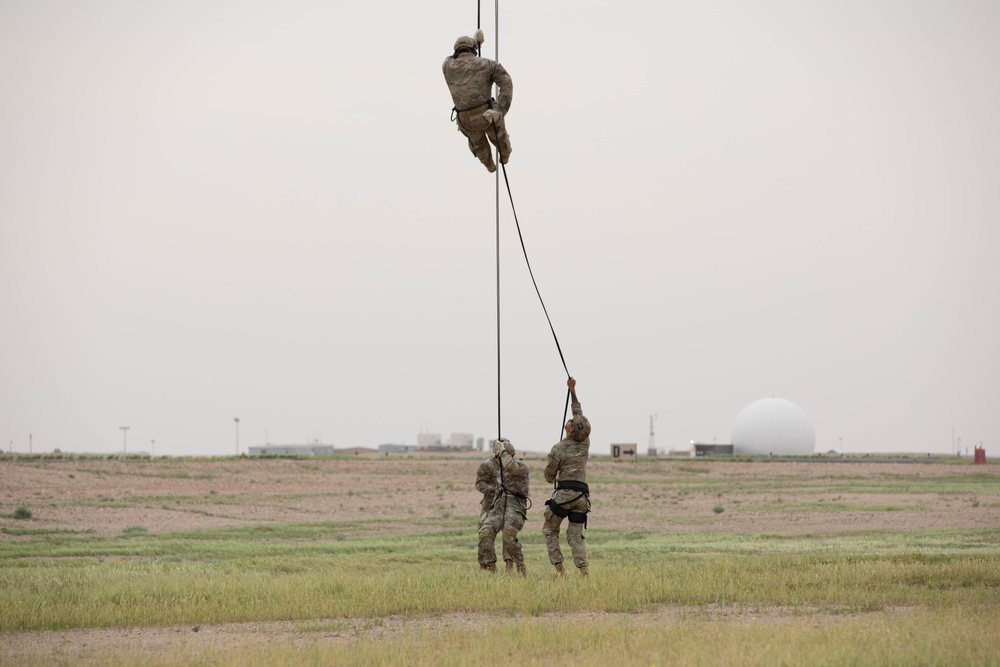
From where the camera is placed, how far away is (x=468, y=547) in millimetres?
24797

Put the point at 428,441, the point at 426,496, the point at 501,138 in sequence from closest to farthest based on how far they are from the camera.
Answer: the point at 501,138, the point at 426,496, the point at 428,441

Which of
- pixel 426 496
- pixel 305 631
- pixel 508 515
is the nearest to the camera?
pixel 305 631

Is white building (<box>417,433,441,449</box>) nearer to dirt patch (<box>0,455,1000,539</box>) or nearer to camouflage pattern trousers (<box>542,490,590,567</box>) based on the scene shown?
dirt patch (<box>0,455,1000,539</box>)

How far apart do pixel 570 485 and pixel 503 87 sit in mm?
6239

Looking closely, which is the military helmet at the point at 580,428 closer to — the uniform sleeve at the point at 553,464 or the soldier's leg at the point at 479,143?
the uniform sleeve at the point at 553,464

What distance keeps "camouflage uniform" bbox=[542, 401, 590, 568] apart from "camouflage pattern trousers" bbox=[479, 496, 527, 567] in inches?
31.3

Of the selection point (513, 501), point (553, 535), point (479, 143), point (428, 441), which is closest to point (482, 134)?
point (479, 143)

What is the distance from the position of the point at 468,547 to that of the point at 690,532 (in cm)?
833

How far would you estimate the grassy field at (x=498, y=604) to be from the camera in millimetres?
10711

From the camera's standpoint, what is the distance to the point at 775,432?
101m

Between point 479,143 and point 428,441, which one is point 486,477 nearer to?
point 479,143

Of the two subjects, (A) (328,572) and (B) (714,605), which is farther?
(A) (328,572)

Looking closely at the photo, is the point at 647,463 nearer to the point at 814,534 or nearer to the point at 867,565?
the point at 814,534

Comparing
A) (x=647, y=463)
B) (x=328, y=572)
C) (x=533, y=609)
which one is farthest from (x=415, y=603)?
(x=647, y=463)
